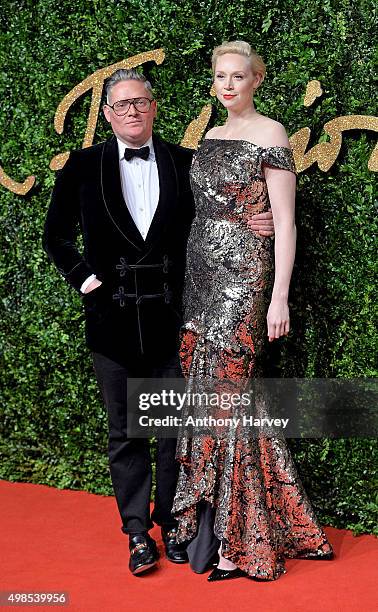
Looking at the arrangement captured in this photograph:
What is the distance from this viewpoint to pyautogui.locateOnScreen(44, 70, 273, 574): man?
12.1ft

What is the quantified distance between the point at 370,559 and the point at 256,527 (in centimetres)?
56

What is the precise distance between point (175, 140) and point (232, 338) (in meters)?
1.20

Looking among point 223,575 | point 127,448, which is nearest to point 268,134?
point 127,448

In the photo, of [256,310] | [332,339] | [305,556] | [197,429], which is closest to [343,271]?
[332,339]

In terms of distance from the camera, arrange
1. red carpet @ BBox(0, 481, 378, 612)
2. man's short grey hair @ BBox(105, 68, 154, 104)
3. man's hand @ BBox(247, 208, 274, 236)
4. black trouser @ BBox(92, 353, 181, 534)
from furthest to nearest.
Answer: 1. black trouser @ BBox(92, 353, 181, 534)
2. man's short grey hair @ BBox(105, 68, 154, 104)
3. man's hand @ BBox(247, 208, 274, 236)
4. red carpet @ BBox(0, 481, 378, 612)

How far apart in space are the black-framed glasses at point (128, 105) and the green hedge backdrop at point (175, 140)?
0.68 meters

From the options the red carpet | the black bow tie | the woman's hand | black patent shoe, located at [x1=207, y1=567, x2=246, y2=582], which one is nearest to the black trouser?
the red carpet

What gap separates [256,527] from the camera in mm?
3623

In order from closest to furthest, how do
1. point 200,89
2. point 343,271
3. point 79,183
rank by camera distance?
point 79,183
point 343,271
point 200,89

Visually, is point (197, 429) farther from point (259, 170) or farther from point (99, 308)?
point (259, 170)

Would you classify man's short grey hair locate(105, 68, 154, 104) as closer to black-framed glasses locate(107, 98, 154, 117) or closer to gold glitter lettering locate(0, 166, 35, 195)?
black-framed glasses locate(107, 98, 154, 117)

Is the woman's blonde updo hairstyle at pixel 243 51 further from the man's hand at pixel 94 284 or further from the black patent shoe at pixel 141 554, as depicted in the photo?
the black patent shoe at pixel 141 554

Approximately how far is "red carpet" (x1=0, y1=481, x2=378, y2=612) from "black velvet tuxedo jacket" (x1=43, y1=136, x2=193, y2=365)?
2.84ft

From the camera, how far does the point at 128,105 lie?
3.62 metres
